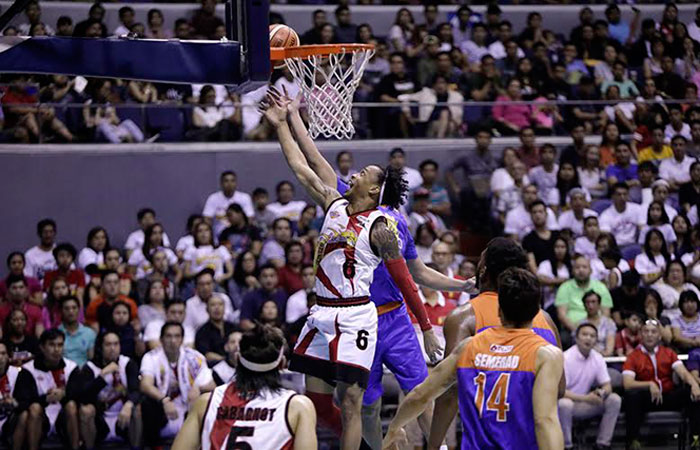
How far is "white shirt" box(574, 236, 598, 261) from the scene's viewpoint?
566 inches

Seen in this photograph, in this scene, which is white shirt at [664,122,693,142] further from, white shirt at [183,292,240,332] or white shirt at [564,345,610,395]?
white shirt at [183,292,240,332]

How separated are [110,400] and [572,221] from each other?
258 inches

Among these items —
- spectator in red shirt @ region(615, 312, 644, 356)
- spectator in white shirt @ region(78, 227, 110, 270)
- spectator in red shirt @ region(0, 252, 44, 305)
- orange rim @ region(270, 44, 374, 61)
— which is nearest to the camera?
orange rim @ region(270, 44, 374, 61)

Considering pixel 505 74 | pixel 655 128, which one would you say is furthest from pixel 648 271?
pixel 505 74

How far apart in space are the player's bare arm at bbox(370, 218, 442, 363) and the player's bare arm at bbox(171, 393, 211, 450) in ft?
9.39

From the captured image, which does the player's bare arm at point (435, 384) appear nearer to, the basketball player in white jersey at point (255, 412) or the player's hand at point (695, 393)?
the basketball player in white jersey at point (255, 412)

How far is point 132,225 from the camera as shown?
15445 millimetres

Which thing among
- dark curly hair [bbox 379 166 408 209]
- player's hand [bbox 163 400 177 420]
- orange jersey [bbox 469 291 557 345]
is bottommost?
player's hand [bbox 163 400 177 420]

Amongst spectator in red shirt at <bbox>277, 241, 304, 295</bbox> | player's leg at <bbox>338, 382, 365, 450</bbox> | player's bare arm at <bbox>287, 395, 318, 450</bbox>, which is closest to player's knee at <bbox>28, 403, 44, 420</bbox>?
spectator in red shirt at <bbox>277, 241, 304, 295</bbox>

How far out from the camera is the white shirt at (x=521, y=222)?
14.6 m

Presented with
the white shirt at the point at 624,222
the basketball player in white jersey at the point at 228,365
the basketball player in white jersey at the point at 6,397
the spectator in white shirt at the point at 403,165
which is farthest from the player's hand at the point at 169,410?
the white shirt at the point at 624,222

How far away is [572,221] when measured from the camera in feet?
49.1

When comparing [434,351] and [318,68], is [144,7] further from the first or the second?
[434,351]

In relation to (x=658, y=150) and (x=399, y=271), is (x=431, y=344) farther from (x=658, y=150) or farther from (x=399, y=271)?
(x=658, y=150)
